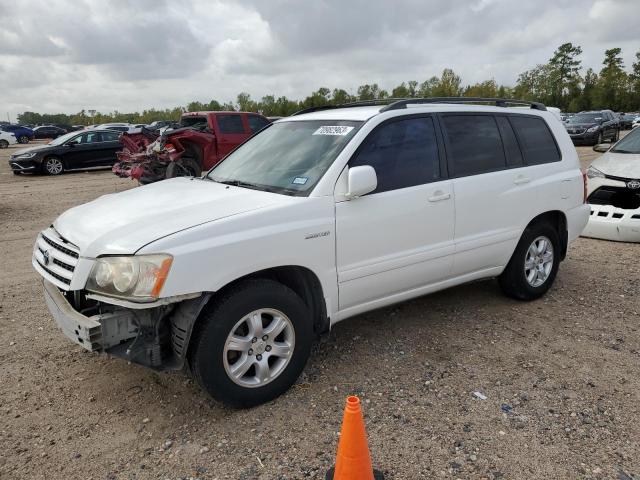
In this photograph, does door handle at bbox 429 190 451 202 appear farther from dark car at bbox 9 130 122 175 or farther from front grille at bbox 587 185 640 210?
dark car at bbox 9 130 122 175

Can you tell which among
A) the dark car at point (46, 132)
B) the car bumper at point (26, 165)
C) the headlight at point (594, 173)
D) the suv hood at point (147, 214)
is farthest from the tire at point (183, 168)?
the dark car at point (46, 132)

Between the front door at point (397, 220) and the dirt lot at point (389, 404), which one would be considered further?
the front door at point (397, 220)

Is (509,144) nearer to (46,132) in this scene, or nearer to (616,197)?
(616,197)

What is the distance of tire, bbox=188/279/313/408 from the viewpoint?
2986 mm

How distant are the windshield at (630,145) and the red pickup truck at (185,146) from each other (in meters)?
8.15

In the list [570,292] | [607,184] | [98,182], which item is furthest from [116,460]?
[98,182]

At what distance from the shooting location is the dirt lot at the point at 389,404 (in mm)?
2797

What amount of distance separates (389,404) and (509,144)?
2587 mm

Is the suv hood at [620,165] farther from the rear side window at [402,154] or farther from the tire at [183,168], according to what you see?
the tire at [183,168]

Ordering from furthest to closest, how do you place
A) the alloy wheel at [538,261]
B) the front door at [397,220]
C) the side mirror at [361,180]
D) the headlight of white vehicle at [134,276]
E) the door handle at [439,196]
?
the alloy wheel at [538,261]
the door handle at [439,196]
the front door at [397,220]
the side mirror at [361,180]
the headlight of white vehicle at [134,276]

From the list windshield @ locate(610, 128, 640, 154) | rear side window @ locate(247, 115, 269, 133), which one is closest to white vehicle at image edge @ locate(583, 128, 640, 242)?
windshield @ locate(610, 128, 640, 154)

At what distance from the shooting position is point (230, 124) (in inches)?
527

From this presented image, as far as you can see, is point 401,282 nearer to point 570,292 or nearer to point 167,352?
point 167,352

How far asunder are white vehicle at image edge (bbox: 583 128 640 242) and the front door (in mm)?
4127
